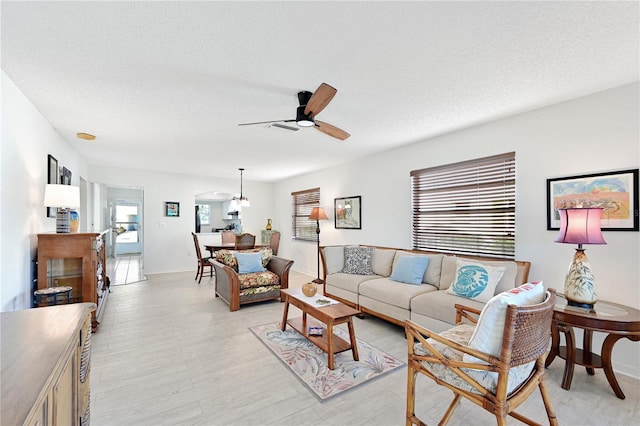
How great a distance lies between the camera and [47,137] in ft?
10.9

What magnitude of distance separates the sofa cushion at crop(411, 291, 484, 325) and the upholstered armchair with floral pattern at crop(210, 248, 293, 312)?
82.1 inches

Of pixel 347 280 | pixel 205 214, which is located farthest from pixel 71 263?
pixel 205 214

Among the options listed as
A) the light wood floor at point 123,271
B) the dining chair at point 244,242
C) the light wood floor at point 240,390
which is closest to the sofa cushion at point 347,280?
the light wood floor at point 240,390

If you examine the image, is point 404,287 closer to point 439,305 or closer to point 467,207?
point 439,305

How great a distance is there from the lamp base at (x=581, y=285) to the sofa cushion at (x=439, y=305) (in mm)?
699

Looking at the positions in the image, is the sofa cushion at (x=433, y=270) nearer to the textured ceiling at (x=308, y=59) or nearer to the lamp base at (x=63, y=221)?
the textured ceiling at (x=308, y=59)

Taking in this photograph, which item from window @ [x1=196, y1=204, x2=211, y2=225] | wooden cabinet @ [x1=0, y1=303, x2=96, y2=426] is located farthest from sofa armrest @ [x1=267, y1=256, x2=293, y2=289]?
window @ [x1=196, y1=204, x2=211, y2=225]

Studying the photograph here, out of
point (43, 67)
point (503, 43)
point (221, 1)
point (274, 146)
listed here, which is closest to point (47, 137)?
point (43, 67)

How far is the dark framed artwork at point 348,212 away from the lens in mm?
5363

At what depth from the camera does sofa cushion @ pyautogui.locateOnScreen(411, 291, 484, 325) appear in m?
2.75

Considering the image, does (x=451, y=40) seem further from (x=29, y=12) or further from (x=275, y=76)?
(x=29, y=12)

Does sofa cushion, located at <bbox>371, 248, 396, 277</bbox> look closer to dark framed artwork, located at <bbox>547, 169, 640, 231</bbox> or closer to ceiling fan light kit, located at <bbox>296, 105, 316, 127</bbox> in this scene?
dark framed artwork, located at <bbox>547, 169, 640, 231</bbox>

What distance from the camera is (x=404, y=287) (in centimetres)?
341

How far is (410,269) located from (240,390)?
2.34 metres
